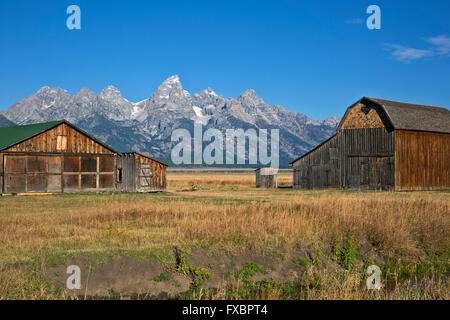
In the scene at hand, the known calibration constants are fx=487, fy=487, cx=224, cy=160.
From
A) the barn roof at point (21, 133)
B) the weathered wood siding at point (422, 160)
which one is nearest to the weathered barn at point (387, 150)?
the weathered wood siding at point (422, 160)

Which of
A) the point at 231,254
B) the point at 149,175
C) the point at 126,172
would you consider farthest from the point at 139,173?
the point at 231,254

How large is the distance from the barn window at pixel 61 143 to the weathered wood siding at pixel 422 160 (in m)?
31.2

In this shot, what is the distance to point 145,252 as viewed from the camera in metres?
14.2

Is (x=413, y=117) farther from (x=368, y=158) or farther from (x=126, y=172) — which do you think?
(x=126, y=172)

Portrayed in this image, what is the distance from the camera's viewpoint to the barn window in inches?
1694

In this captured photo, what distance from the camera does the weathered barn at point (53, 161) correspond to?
4019cm

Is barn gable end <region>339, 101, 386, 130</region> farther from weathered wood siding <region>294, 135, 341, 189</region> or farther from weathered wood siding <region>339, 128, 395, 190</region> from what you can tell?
weathered wood siding <region>294, 135, 341, 189</region>

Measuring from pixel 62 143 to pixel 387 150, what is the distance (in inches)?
1212

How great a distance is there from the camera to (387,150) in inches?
1887

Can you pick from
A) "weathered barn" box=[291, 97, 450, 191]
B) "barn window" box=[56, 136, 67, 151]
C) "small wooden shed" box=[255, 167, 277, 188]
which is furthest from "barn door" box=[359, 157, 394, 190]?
"barn window" box=[56, 136, 67, 151]

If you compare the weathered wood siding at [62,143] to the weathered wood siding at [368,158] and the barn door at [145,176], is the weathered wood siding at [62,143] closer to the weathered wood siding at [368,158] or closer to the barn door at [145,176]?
the barn door at [145,176]
